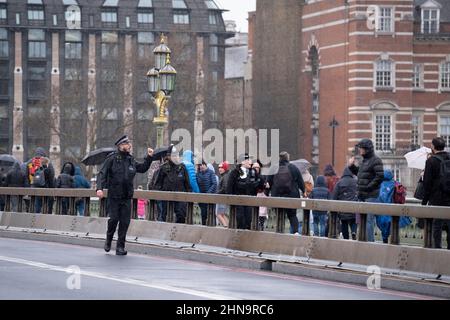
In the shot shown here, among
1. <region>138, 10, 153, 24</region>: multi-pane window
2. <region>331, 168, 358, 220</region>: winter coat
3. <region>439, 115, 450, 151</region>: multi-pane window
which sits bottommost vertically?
<region>331, 168, 358, 220</region>: winter coat

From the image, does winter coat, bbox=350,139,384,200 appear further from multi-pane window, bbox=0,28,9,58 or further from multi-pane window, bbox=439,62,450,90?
multi-pane window, bbox=0,28,9,58

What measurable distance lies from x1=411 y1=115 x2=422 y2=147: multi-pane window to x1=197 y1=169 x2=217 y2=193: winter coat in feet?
206

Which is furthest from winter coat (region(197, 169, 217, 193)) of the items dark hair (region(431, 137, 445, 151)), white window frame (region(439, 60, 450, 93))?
white window frame (region(439, 60, 450, 93))

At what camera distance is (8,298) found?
51.7 feet

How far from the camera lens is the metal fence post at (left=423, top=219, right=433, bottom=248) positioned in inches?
763

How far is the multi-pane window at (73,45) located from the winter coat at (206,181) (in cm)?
9319

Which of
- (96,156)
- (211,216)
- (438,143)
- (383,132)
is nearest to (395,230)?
(438,143)

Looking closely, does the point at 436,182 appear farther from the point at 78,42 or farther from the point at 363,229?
the point at 78,42

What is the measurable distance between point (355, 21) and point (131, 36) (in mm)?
38532

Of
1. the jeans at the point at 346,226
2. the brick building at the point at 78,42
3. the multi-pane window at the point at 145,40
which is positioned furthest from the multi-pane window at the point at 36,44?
the jeans at the point at 346,226

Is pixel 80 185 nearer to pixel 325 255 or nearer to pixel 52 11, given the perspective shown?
pixel 325 255

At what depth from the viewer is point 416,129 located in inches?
3772

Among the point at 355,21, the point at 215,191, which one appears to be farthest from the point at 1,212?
the point at 355,21

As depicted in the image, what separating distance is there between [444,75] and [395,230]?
77.1 meters
